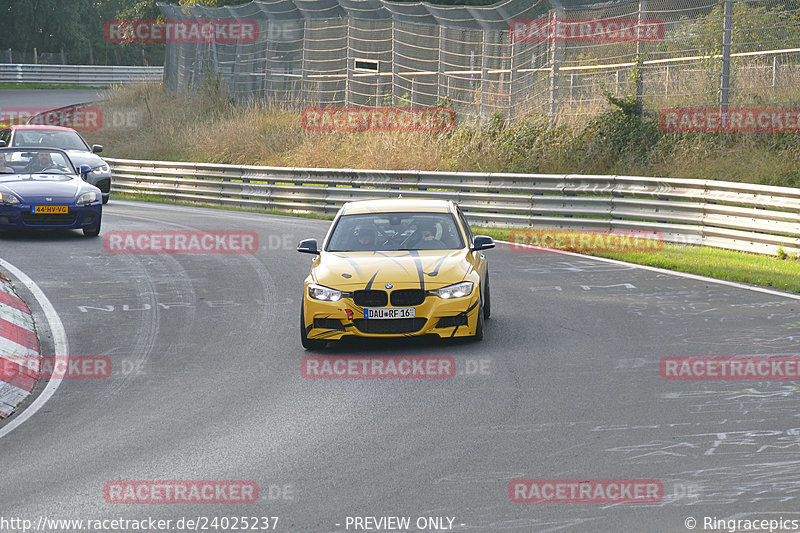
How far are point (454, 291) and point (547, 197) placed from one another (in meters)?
10.8

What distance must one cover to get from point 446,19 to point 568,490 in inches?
894

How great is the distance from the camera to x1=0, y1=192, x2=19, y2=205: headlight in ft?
61.5

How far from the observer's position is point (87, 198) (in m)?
19.3

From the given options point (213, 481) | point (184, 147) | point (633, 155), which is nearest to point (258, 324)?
point (213, 481)

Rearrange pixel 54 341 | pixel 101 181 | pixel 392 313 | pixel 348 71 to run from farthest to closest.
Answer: pixel 348 71 → pixel 101 181 → pixel 54 341 → pixel 392 313

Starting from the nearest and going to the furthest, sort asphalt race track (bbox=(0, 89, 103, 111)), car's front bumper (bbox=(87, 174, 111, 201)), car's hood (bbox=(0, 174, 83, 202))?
car's hood (bbox=(0, 174, 83, 202)) < car's front bumper (bbox=(87, 174, 111, 201)) < asphalt race track (bbox=(0, 89, 103, 111))

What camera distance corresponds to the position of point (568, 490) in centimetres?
641

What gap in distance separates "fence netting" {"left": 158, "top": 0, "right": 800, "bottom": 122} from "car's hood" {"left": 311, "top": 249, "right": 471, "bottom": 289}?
11.6 m

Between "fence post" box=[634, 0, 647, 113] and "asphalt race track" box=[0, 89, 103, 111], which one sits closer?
"fence post" box=[634, 0, 647, 113]

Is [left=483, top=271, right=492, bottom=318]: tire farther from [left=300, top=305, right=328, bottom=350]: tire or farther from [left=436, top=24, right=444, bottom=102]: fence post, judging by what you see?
[left=436, top=24, right=444, bottom=102]: fence post

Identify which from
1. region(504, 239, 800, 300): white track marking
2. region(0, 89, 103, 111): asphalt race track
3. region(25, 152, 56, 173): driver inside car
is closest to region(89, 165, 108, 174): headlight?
region(25, 152, 56, 173): driver inside car

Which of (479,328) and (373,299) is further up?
(373,299)

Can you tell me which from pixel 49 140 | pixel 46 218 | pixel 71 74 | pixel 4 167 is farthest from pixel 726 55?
pixel 71 74

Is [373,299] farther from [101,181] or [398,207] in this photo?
[101,181]
